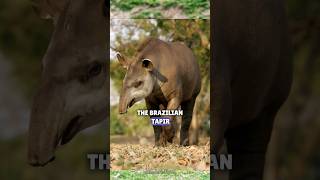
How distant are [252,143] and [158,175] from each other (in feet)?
1.43

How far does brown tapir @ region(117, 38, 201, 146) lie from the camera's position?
1.56 metres

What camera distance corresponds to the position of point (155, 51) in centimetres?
156

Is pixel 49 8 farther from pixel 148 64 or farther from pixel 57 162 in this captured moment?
pixel 57 162

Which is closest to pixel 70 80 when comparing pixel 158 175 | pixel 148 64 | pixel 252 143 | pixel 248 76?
pixel 148 64

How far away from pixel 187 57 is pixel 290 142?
4.53 feet

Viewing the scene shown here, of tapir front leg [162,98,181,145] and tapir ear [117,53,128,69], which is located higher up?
tapir ear [117,53,128,69]

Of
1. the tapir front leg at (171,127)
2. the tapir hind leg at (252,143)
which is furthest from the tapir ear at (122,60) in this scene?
the tapir hind leg at (252,143)

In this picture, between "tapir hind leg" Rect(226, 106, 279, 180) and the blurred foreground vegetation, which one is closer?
the blurred foreground vegetation

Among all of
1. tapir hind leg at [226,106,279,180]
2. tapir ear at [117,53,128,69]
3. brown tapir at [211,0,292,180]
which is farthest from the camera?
tapir hind leg at [226,106,279,180]

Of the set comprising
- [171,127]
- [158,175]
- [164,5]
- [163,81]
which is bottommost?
[158,175]

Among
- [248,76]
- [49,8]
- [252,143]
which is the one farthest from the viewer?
[252,143]

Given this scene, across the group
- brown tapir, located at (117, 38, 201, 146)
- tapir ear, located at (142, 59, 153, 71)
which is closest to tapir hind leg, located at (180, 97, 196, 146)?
brown tapir, located at (117, 38, 201, 146)

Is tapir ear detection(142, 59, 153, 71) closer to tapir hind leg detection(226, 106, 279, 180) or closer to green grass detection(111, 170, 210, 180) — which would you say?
green grass detection(111, 170, 210, 180)

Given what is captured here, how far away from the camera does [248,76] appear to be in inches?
70.7
